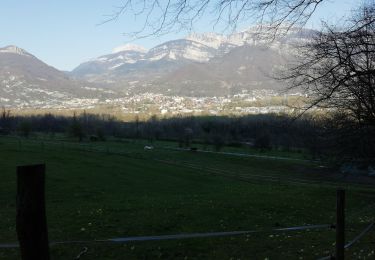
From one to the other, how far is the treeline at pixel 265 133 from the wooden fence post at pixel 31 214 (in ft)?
17.3

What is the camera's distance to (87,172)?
42.1 meters

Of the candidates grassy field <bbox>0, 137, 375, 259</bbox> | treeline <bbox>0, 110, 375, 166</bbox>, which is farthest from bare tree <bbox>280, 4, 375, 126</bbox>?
grassy field <bbox>0, 137, 375, 259</bbox>

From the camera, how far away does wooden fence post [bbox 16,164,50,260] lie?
10.3 ft

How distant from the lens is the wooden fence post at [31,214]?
3.14 metres

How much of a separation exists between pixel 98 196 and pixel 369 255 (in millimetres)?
20478

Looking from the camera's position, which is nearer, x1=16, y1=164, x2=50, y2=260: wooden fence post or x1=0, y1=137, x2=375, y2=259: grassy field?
x1=16, y1=164, x2=50, y2=260: wooden fence post

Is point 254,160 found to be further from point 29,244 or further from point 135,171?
point 29,244

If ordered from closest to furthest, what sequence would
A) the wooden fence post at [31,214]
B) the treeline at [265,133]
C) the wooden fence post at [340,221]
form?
the wooden fence post at [31,214], the wooden fence post at [340,221], the treeline at [265,133]

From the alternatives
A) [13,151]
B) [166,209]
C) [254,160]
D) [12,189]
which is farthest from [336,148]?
[254,160]

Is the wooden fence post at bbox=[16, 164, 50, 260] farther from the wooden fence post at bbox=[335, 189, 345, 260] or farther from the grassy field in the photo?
the grassy field

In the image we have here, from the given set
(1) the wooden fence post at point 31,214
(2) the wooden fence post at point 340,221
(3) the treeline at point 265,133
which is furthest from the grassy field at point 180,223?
(1) the wooden fence post at point 31,214

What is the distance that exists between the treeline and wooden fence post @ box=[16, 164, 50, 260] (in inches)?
208

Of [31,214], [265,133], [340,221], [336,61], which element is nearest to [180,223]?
[336,61]

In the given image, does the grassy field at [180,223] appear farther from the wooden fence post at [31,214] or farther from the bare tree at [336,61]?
the wooden fence post at [31,214]
